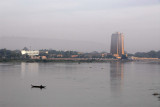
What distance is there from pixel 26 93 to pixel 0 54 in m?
81.5

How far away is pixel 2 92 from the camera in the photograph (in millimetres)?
21781

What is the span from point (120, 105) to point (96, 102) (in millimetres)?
1598

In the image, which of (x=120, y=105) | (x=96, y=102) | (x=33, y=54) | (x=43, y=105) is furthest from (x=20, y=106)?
Result: (x=33, y=54)

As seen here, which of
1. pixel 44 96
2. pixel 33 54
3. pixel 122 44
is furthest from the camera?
pixel 122 44

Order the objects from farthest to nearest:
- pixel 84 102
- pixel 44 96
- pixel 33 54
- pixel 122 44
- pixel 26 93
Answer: pixel 122 44 < pixel 33 54 < pixel 26 93 < pixel 44 96 < pixel 84 102

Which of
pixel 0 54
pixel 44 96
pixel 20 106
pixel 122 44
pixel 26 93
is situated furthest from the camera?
pixel 122 44

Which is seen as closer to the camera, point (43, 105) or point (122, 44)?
point (43, 105)

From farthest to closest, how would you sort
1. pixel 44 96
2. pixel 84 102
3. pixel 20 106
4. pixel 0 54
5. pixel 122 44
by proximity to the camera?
pixel 122 44 → pixel 0 54 → pixel 44 96 → pixel 84 102 → pixel 20 106

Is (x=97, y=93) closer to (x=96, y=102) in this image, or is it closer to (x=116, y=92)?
(x=116, y=92)

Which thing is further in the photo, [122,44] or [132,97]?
[122,44]

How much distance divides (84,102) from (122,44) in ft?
480

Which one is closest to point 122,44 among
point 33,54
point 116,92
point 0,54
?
point 33,54

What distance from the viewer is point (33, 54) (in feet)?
407

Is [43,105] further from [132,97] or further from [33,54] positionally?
[33,54]
